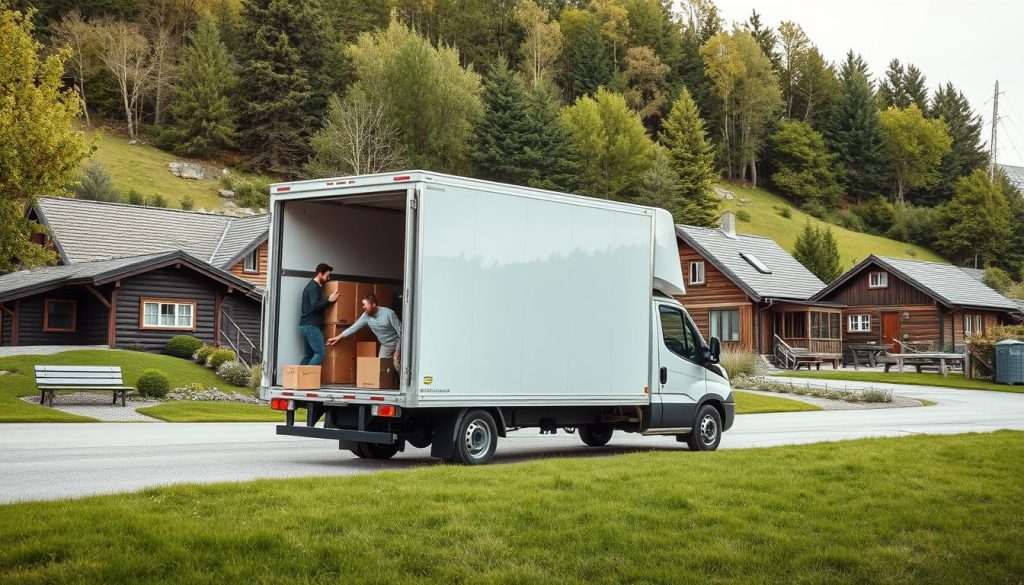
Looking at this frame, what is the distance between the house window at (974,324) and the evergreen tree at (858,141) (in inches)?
2211

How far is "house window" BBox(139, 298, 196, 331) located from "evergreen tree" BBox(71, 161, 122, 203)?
2572 cm

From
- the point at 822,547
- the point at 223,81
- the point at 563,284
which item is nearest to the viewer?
the point at 822,547

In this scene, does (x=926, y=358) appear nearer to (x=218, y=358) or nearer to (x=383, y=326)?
(x=218, y=358)

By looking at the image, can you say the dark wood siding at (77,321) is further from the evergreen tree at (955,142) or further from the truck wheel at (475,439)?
the evergreen tree at (955,142)

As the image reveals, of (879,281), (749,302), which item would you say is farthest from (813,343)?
(879,281)

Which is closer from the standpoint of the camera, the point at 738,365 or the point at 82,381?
the point at 82,381

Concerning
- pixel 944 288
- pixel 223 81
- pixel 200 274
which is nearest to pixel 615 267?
pixel 200 274

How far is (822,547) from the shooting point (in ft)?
24.9

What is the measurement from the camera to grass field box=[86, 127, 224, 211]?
69.8m

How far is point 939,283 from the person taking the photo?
56438mm

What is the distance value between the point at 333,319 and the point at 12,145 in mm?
13646

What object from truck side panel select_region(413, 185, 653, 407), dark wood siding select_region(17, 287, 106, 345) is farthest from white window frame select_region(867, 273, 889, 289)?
truck side panel select_region(413, 185, 653, 407)

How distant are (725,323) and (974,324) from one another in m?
13.7

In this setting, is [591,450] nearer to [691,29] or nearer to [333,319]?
[333,319]
